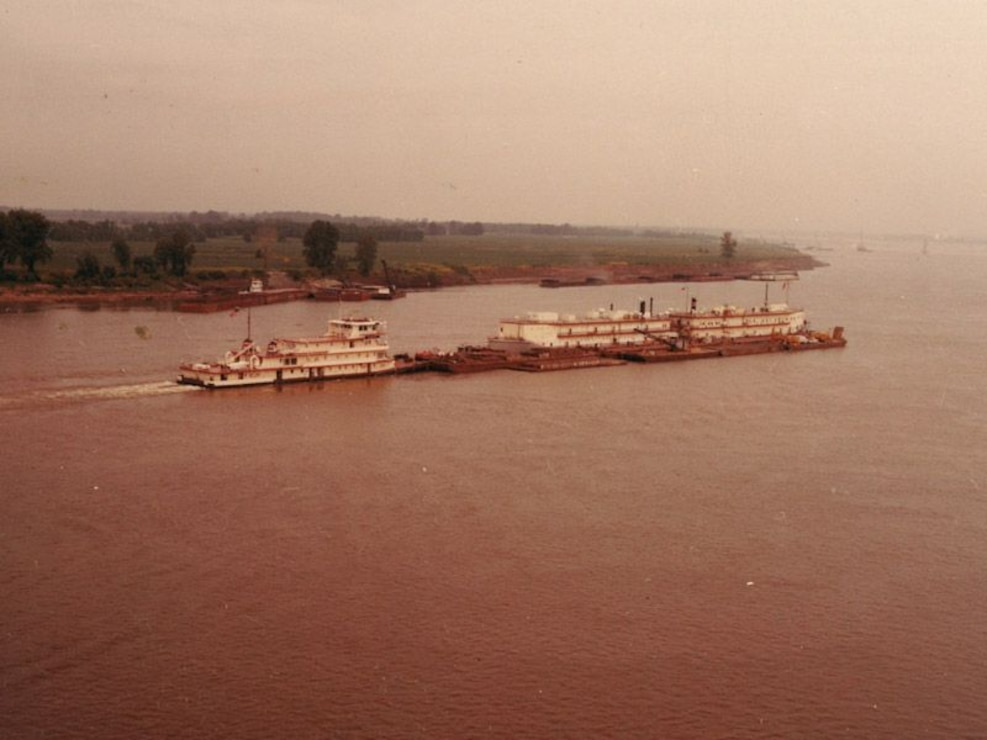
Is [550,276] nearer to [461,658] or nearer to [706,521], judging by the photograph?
[706,521]

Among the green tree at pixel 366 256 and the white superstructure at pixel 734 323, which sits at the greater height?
the green tree at pixel 366 256

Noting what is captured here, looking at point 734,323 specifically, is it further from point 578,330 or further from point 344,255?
point 344,255

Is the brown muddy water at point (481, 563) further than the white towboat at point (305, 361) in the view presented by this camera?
No

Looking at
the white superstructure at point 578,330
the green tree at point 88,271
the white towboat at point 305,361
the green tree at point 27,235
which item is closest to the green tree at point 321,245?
the green tree at point 88,271

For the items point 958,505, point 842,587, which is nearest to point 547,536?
point 842,587

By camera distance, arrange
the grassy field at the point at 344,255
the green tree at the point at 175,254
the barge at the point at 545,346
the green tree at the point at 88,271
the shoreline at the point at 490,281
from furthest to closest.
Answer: the grassy field at the point at 344,255 → the green tree at the point at 175,254 → the green tree at the point at 88,271 → the shoreline at the point at 490,281 → the barge at the point at 545,346

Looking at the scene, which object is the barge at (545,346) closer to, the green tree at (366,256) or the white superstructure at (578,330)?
the white superstructure at (578,330)

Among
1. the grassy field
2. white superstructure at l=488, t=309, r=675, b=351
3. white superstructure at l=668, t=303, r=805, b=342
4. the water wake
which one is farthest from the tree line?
white superstructure at l=668, t=303, r=805, b=342
